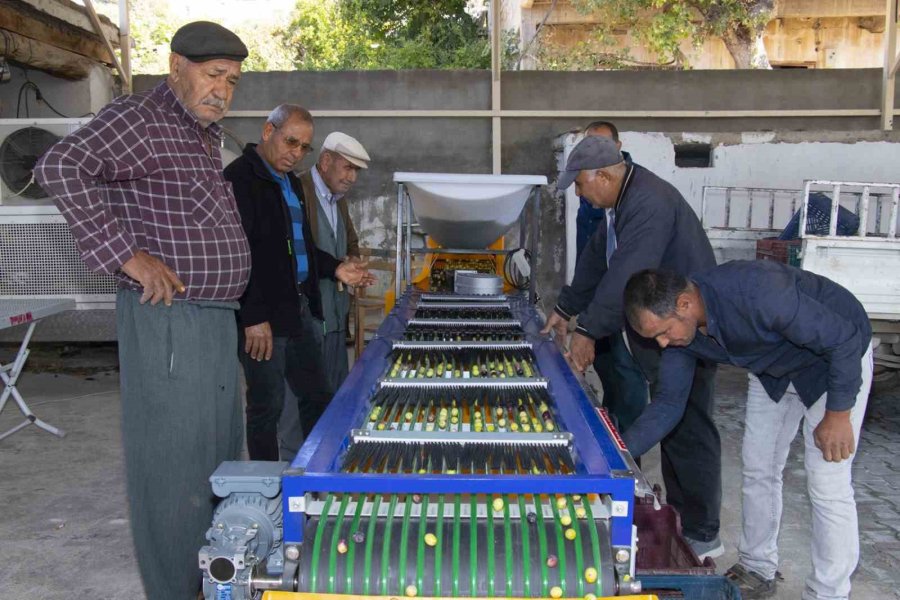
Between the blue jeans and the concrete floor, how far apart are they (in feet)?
1.77

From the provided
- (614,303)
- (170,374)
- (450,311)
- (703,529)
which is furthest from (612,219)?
(170,374)

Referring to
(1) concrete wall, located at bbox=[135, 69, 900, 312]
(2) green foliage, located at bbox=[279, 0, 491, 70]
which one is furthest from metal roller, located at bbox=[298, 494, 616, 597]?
(2) green foliage, located at bbox=[279, 0, 491, 70]

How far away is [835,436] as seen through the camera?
238 cm

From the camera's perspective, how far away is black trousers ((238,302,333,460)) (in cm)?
320

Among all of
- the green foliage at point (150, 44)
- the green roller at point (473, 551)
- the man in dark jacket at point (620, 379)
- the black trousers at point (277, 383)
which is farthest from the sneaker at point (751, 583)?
the green foliage at point (150, 44)

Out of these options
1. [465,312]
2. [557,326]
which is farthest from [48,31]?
[557,326]

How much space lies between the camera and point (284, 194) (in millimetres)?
3357

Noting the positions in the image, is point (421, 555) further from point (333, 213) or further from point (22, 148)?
point (22, 148)

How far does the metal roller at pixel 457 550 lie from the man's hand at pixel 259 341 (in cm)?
128

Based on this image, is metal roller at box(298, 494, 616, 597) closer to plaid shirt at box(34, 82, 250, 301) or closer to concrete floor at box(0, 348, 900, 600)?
plaid shirt at box(34, 82, 250, 301)

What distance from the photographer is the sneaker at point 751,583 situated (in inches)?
110

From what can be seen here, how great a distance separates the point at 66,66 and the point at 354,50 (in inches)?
261

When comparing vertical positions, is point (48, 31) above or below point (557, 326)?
above

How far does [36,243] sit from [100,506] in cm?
269
